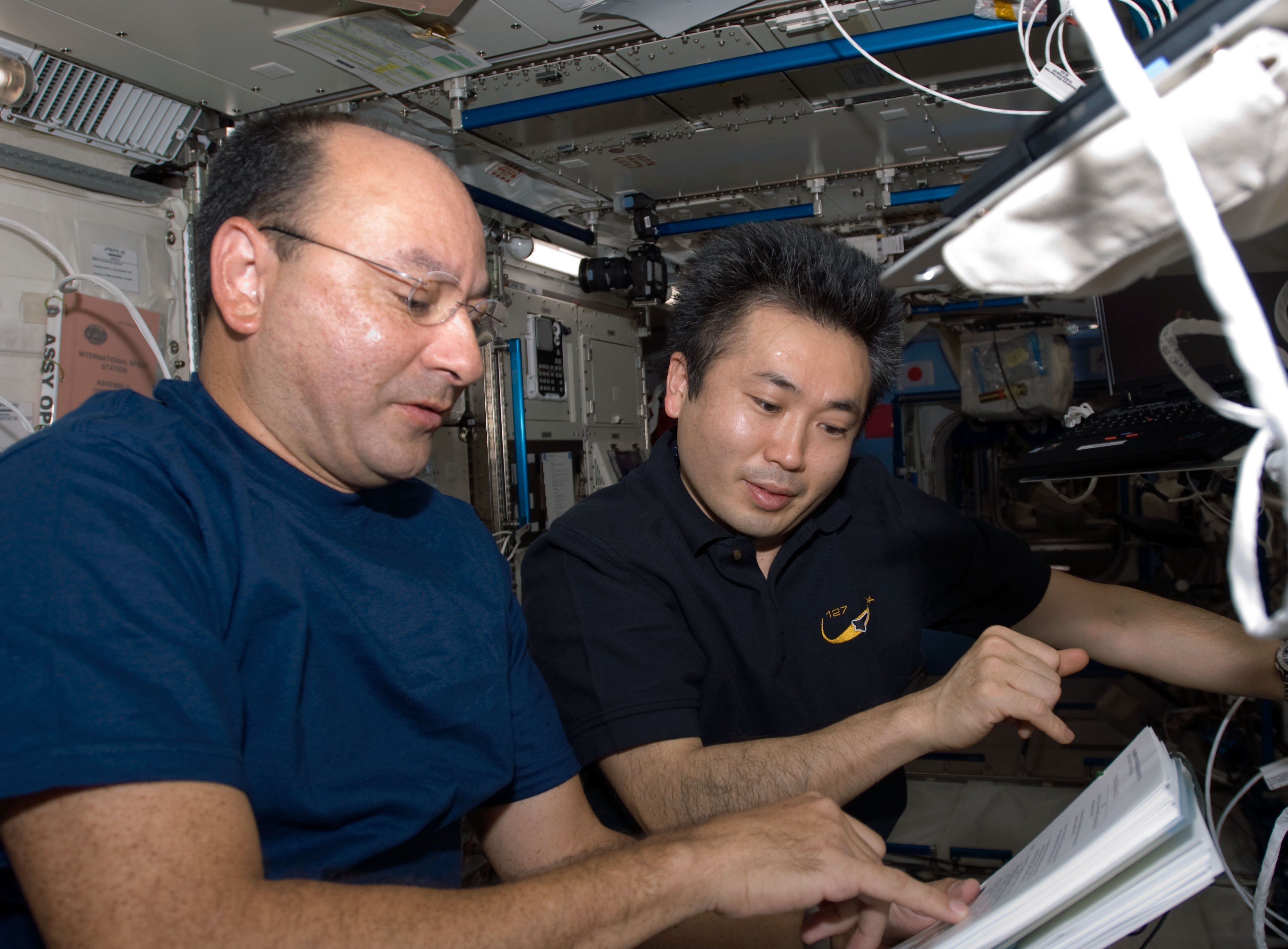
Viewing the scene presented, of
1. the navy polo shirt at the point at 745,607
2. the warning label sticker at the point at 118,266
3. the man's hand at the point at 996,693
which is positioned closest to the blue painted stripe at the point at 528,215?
the warning label sticker at the point at 118,266

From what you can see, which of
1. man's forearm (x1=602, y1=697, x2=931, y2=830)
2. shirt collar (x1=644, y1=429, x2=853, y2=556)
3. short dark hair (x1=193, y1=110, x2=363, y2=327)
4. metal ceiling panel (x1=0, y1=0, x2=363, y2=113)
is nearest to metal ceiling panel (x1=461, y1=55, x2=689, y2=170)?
metal ceiling panel (x1=0, y1=0, x2=363, y2=113)

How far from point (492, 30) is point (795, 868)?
99.8 inches

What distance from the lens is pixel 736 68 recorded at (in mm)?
2725

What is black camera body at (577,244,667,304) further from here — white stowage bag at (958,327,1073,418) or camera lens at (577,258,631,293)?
white stowage bag at (958,327,1073,418)

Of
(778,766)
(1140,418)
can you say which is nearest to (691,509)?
(778,766)

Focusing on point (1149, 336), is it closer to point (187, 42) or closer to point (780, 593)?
point (780, 593)

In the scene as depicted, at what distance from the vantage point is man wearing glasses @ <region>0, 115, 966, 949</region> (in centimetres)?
81

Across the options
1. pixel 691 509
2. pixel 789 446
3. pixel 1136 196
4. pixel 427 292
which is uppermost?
pixel 427 292

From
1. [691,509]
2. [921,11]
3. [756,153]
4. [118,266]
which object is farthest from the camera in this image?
[756,153]

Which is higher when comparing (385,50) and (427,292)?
(385,50)

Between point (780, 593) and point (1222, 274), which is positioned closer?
point (1222, 274)

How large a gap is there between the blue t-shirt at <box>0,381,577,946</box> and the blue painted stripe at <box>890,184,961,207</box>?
3.36 m

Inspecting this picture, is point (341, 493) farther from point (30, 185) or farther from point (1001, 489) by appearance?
point (1001, 489)

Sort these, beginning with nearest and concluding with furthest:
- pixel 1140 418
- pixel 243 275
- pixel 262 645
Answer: pixel 262 645 → pixel 243 275 → pixel 1140 418
